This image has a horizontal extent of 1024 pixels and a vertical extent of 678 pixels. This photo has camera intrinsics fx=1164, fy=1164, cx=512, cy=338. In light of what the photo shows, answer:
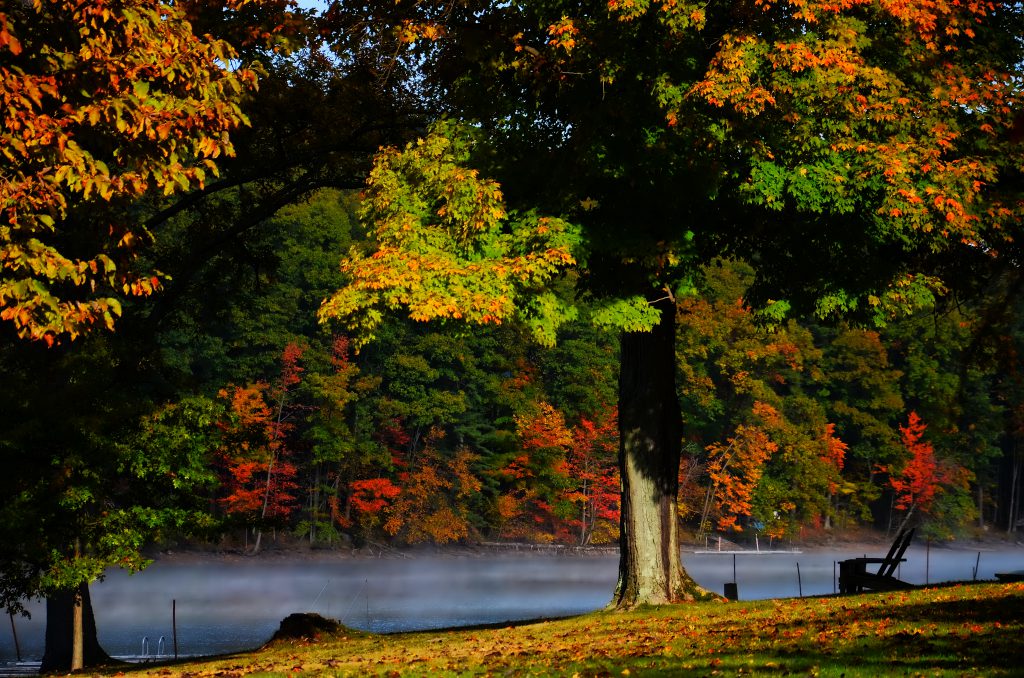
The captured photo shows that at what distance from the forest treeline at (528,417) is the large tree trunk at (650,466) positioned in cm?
2587

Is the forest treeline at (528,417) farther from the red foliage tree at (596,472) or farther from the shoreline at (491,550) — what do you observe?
the shoreline at (491,550)

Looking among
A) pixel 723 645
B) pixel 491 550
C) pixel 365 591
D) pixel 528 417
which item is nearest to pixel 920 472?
pixel 528 417

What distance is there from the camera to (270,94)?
67.9ft

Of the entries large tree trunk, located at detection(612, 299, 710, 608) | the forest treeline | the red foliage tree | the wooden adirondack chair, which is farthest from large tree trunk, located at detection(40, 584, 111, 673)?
the red foliage tree

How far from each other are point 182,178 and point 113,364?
26.7ft

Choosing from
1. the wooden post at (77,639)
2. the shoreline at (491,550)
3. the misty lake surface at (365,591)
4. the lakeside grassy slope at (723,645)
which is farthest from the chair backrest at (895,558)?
the shoreline at (491,550)

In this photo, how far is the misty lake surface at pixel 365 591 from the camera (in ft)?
109

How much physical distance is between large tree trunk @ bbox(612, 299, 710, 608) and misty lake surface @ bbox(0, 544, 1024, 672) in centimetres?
1267

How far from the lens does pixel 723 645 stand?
41.1ft

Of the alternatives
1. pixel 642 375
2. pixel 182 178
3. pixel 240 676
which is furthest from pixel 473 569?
pixel 182 178

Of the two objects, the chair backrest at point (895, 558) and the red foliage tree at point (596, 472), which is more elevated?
the red foliage tree at point (596, 472)

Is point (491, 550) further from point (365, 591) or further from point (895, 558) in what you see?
point (895, 558)

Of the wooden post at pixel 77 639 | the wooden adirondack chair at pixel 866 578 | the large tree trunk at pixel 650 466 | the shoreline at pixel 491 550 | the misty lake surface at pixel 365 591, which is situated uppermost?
the large tree trunk at pixel 650 466

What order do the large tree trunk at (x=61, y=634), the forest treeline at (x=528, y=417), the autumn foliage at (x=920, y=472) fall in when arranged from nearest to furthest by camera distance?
the large tree trunk at (x=61, y=634) → the forest treeline at (x=528, y=417) → the autumn foliage at (x=920, y=472)
